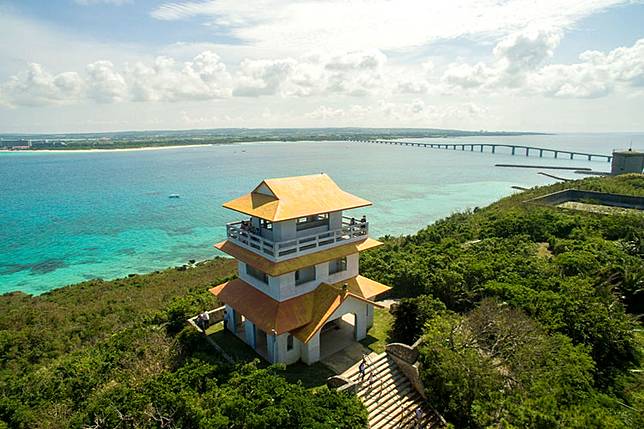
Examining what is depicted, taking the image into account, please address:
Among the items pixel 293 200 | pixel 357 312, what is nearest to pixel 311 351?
pixel 357 312

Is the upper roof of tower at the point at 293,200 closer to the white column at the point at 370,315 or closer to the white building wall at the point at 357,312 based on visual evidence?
the white building wall at the point at 357,312

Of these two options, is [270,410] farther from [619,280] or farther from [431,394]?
[619,280]

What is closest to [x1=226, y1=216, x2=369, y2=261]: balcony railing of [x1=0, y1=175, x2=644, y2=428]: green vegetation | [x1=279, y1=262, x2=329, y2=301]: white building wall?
[x1=279, y1=262, x2=329, y2=301]: white building wall

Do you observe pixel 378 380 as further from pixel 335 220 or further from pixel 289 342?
pixel 335 220

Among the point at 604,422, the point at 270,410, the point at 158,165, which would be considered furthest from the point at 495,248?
the point at 158,165

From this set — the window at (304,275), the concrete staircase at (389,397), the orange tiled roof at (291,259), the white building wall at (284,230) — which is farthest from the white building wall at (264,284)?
the concrete staircase at (389,397)

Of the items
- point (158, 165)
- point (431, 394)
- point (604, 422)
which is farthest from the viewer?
point (158, 165)
